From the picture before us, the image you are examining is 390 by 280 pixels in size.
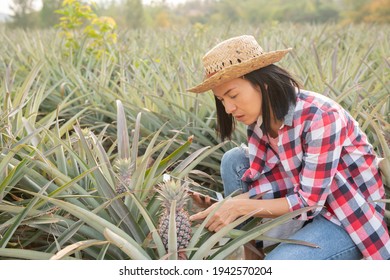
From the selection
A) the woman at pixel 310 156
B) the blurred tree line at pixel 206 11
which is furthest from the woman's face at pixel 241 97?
the blurred tree line at pixel 206 11

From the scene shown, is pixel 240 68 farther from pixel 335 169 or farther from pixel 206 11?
pixel 206 11

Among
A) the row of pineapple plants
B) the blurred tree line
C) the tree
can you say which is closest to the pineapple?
the row of pineapple plants

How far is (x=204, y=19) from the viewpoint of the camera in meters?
12.1

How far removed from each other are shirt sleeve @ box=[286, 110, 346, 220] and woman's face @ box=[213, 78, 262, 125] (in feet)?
0.45

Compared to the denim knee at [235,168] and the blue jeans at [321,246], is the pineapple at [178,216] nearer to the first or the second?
the blue jeans at [321,246]

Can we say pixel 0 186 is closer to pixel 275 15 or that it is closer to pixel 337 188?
pixel 337 188

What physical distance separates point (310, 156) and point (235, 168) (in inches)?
15.0

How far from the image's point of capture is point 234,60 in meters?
1.26

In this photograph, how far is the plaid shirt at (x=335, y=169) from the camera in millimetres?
1231

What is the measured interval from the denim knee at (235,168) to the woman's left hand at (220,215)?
34 cm

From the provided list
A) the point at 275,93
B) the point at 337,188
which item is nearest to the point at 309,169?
the point at 337,188
